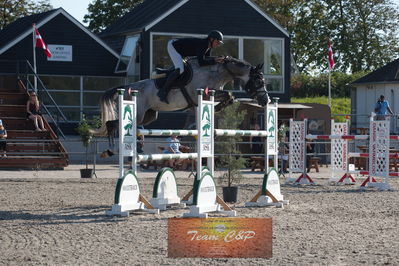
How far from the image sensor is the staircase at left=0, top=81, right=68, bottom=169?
23266 millimetres

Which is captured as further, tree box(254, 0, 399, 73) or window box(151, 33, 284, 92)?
tree box(254, 0, 399, 73)

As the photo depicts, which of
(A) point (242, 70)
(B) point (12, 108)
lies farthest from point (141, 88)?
(B) point (12, 108)

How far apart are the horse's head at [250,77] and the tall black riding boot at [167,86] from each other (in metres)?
0.77

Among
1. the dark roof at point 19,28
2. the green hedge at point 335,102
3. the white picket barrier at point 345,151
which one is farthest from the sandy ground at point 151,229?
the green hedge at point 335,102

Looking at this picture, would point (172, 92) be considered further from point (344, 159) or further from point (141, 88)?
point (344, 159)

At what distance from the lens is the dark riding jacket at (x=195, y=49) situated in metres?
12.5

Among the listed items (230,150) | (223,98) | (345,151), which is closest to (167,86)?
(223,98)

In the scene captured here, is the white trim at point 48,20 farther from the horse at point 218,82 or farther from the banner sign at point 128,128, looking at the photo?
the banner sign at point 128,128

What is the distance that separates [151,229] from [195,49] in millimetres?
3795

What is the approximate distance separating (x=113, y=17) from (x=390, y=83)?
19166 mm

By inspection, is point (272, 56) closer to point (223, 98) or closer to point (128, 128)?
point (223, 98)

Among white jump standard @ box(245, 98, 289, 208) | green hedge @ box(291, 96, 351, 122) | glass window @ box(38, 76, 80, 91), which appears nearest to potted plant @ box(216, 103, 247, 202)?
white jump standard @ box(245, 98, 289, 208)

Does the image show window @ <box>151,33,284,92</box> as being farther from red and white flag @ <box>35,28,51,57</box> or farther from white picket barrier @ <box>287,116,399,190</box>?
white picket barrier @ <box>287,116,399,190</box>

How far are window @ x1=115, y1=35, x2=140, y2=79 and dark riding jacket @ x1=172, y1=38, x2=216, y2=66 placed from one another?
63.3ft
